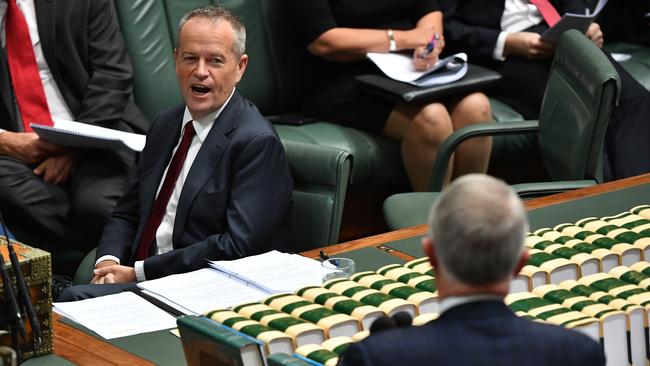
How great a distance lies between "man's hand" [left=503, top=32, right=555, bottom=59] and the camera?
503 centimetres

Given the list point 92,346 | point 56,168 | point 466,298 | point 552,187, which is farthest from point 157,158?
point 466,298

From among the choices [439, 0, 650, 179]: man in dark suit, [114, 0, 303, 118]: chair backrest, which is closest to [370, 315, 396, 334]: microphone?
[114, 0, 303, 118]: chair backrest

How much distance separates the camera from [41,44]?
166 inches

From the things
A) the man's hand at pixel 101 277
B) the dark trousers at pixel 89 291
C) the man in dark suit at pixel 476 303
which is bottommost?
the man's hand at pixel 101 277

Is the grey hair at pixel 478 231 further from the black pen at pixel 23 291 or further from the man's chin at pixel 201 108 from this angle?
the man's chin at pixel 201 108

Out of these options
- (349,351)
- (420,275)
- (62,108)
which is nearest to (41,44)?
(62,108)

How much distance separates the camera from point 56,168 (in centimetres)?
407

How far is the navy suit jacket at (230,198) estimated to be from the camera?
3.04 meters

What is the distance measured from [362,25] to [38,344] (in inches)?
112

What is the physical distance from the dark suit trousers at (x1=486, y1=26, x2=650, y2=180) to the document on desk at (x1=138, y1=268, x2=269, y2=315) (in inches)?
88.1

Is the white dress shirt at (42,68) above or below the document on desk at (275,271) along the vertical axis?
above

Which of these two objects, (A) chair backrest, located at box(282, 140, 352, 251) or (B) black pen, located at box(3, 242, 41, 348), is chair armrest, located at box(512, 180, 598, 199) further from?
Result: (B) black pen, located at box(3, 242, 41, 348)

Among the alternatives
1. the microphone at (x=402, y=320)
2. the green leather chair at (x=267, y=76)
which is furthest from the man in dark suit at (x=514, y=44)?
the microphone at (x=402, y=320)

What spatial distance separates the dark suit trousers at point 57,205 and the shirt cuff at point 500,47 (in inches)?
74.3
